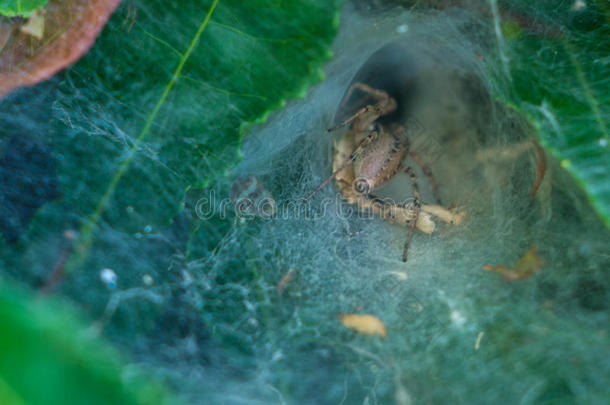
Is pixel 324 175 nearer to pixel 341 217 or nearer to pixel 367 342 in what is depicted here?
pixel 341 217

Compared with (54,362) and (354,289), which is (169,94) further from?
(354,289)

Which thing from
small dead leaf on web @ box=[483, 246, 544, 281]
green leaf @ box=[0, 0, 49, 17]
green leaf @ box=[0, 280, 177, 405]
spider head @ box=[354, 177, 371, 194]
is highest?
spider head @ box=[354, 177, 371, 194]

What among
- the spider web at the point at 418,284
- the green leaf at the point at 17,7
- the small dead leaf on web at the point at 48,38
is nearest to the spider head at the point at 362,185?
the spider web at the point at 418,284

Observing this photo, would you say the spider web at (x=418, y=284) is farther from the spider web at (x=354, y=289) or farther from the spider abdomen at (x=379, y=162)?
the spider abdomen at (x=379, y=162)

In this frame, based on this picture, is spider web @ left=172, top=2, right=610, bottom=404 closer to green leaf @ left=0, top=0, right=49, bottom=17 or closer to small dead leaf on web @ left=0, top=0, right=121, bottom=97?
small dead leaf on web @ left=0, top=0, right=121, bottom=97

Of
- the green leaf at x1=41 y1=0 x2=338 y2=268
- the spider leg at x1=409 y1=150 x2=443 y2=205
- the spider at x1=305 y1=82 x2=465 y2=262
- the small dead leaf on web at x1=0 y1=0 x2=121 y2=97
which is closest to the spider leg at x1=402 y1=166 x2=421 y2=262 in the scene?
the spider at x1=305 y1=82 x2=465 y2=262
